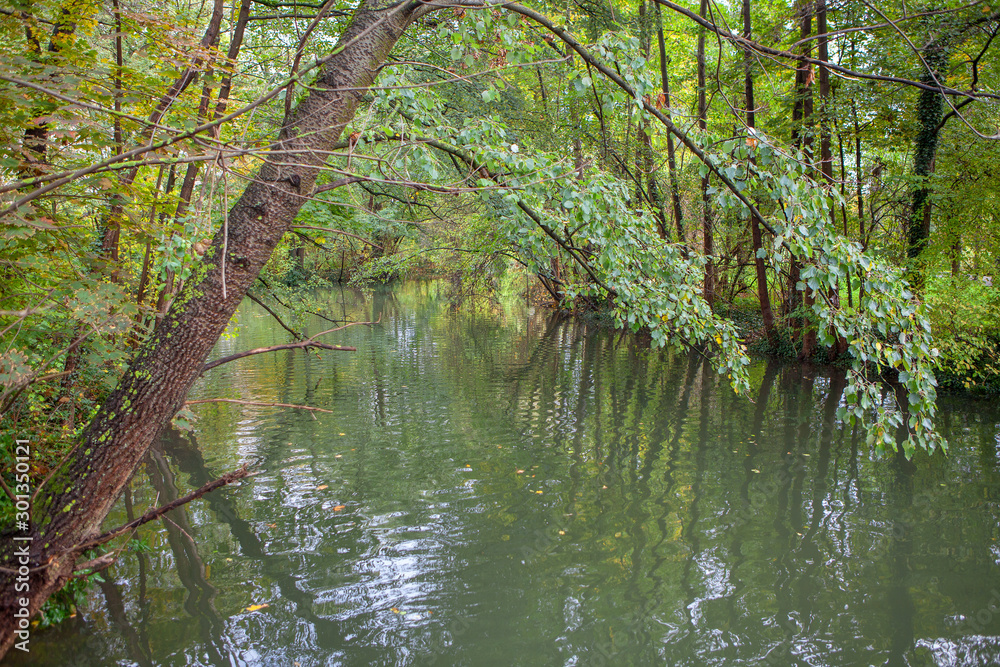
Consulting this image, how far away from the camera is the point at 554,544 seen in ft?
17.2

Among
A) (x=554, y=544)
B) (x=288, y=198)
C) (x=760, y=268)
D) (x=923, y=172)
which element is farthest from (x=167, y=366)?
(x=760, y=268)

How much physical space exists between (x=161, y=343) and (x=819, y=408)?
32.9ft

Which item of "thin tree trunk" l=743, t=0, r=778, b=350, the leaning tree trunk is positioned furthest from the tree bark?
the leaning tree trunk

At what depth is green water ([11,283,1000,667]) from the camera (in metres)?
3.94

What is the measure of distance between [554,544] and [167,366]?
349 cm

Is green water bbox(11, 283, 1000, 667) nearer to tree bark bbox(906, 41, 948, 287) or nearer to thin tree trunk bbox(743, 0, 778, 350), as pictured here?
tree bark bbox(906, 41, 948, 287)

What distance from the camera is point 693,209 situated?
52.3ft

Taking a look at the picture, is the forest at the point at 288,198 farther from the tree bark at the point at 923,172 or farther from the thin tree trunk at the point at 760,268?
the thin tree trunk at the point at 760,268

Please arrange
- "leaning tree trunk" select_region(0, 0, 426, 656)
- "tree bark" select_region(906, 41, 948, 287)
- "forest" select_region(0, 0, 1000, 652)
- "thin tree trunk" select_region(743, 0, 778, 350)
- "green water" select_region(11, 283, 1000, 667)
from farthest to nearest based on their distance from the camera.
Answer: "thin tree trunk" select_region(743, 0, 778, 350)
"tree bark" select_region(906, 41, 948, 287)
"green water" select_region(11, 283, 1000, 667)
"leaning tree trunk" select_region(0, 0, 426, 656)
"forest" select_region(0, 0, 1000, 652)

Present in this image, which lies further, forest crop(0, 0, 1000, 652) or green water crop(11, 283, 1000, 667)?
green water crop(11, 283, 1000, 667)

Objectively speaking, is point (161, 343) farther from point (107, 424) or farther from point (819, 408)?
point (819, 408)

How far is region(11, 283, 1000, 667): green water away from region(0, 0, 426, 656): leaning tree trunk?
1.09m

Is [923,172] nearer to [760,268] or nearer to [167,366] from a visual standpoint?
[760,268]

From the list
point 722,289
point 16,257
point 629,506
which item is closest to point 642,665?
point 629,506
